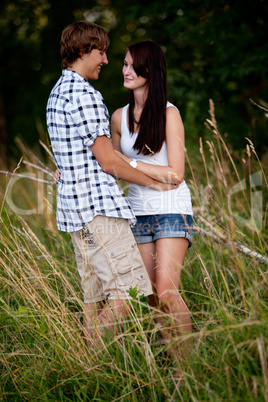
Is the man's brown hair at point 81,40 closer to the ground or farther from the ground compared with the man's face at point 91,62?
farther from the ground

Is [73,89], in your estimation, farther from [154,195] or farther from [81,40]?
[154,195]

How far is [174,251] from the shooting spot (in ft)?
8.18

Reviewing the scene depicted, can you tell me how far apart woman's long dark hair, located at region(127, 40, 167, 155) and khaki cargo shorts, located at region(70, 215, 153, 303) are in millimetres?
498

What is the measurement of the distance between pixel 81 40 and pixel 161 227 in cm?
108

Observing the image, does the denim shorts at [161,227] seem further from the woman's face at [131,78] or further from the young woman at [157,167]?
the woman's face at [131,78]

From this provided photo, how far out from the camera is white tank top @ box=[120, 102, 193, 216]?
252 cm

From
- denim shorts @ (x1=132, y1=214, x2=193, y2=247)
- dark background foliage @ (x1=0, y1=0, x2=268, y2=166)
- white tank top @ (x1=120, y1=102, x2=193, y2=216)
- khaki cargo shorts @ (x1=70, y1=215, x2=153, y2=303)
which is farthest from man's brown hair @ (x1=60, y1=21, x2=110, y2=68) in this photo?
dark background foliage @ (x1=0, y1=0, x2=268, y2=166)

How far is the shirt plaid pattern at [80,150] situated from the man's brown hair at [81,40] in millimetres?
101

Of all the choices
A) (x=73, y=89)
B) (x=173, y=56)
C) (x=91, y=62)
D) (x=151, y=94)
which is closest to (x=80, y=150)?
(x=73, y=89)

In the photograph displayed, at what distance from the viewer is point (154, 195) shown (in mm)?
2557

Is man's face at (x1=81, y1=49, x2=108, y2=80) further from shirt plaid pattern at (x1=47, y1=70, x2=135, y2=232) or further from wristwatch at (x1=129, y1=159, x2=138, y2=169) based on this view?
wristwatch at (x1=129, y1=159, x2=138, y2=169)

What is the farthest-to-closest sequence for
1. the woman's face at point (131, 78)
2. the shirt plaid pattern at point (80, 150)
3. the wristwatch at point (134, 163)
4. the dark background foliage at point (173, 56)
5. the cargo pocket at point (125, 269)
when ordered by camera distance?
the dark background foliage at point (173, 56) → the woman's face at point (131, 78) → the wristwatch at point (134, 163) → the cargo pocket at point (125, 269) → the shirt plaid pattern at point (80, 150)

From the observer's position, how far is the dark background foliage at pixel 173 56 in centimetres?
510

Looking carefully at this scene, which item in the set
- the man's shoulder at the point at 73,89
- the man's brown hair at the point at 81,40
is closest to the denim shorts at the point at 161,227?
the man's shoulder at the point at 73,89
